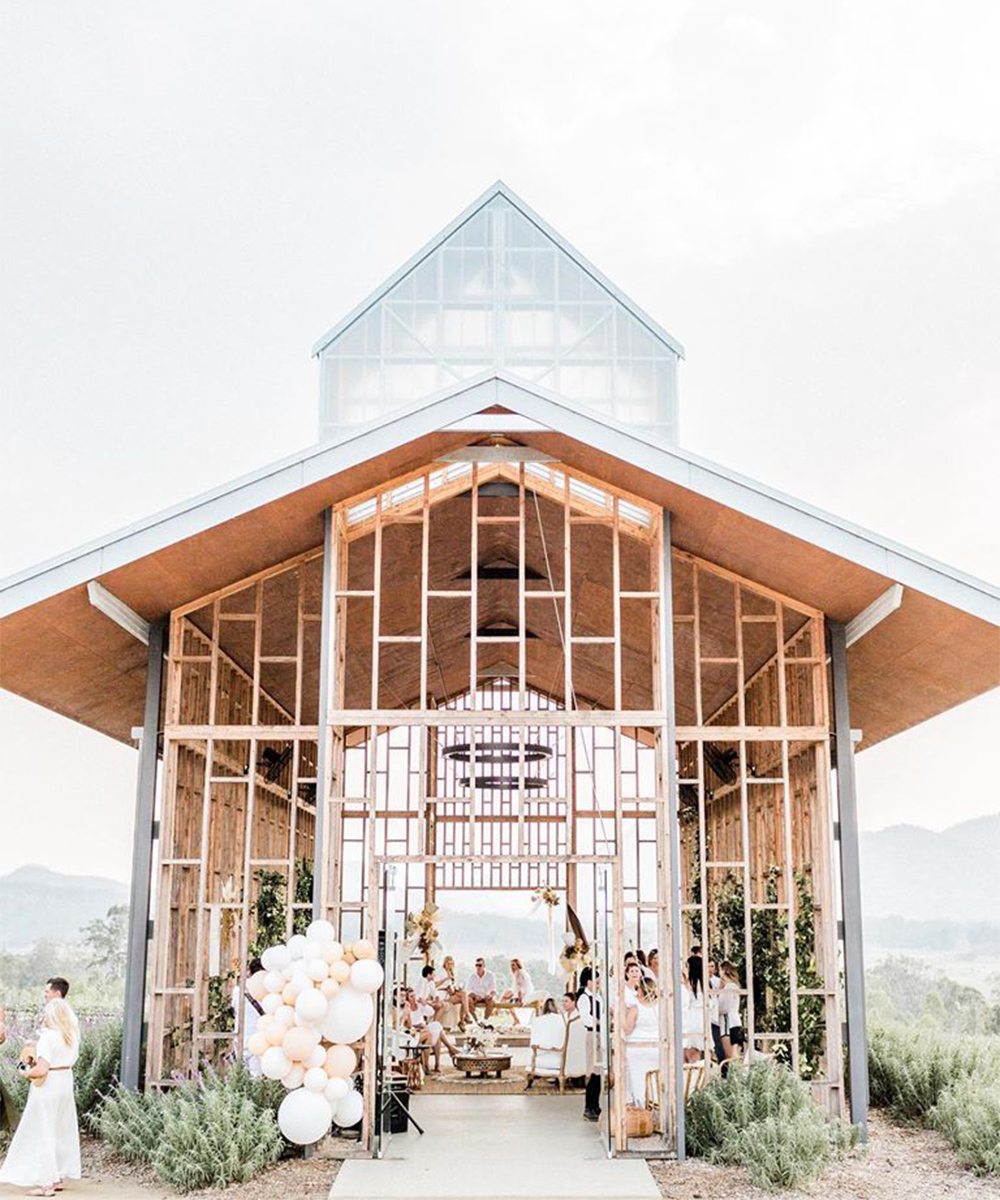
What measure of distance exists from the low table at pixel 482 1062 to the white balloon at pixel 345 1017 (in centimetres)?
632

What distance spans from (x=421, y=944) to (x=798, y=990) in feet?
24.6

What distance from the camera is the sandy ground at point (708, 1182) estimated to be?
9.30 metres

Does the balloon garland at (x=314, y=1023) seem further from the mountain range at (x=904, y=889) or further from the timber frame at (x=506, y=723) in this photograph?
the mountain range at (x=904, y=889)

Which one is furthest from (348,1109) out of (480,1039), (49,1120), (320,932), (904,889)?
(904,889)

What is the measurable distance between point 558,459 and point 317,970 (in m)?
4.75

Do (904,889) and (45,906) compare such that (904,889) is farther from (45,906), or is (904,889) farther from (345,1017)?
(345,1017)

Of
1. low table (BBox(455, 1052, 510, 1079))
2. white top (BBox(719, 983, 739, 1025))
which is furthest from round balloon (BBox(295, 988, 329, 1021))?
low table (BBox(455, 1052, 510, 1079))

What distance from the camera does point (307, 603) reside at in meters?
13.8

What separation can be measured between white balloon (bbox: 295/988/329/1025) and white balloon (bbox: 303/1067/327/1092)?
0.30 metres

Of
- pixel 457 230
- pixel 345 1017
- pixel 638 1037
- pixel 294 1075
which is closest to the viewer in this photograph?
pixel 294 1075

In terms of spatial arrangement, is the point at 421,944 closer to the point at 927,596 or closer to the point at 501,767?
the point at 501,767

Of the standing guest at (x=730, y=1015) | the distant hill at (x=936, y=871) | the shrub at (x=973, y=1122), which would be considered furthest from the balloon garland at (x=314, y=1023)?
the distant hill at (x=936, y=871)

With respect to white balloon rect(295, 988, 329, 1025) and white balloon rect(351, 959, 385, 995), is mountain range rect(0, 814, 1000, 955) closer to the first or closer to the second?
white balloon rect(351, 959, 385, 995)

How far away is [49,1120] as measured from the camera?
30.6 feet
